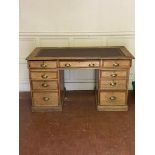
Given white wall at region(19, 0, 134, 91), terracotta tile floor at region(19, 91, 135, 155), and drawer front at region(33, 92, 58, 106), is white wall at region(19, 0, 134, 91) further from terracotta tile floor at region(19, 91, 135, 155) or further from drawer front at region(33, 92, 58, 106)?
terracotta tile floor at region(19, 91, 135, 155)

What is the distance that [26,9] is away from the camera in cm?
367

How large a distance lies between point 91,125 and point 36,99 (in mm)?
815

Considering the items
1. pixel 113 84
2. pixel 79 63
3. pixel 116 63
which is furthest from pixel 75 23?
pixel 113 84

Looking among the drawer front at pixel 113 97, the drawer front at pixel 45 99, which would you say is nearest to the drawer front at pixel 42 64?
the drawer front at pixel 45 99

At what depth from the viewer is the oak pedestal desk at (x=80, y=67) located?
10.3 ft

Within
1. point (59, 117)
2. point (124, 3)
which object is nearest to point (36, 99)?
point (59, 117)

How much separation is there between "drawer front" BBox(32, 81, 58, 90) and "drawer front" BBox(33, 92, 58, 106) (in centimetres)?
7

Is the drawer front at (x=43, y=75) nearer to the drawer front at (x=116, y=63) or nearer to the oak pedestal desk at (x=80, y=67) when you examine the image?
the oak pedestal desk at (x=80, y=67)

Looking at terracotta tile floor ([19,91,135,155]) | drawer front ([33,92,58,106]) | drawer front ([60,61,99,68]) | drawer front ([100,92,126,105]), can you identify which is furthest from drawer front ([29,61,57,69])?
drawer front ([100,92,126,105])

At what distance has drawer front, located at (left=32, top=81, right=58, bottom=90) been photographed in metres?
3.26
